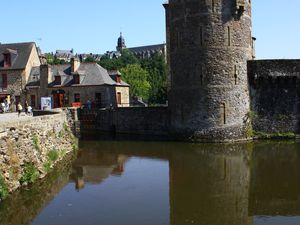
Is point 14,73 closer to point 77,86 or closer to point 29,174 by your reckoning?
point 77,86

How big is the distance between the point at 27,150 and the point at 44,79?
74.4 ft

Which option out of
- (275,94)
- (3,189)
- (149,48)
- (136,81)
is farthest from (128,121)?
(149,48)

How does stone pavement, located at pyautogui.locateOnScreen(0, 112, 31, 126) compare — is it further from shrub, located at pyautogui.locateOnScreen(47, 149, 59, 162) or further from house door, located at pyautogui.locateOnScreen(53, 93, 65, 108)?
house door, located at pyautogui.locateOnScreen(53, 93, 65, 108)

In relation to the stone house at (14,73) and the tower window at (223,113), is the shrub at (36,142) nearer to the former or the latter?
the tower window at (223,113)

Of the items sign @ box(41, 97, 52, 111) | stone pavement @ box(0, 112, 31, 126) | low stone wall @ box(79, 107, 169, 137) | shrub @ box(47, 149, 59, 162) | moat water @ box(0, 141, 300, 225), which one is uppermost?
sign @ box(41, 97, 52, 111)

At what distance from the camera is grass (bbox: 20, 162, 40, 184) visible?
44.5ft

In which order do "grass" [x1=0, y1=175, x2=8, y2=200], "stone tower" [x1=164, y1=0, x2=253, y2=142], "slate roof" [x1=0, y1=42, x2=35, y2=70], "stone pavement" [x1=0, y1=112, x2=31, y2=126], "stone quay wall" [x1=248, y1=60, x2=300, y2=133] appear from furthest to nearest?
"slate roof" [x1=0, y1=42, x2=35, y2=70]
"stone quay wall" [x1=248, y1=60, x2=300, y2=133]
"stone tower" [x1=164, y1=0, x2=253, y2=142]
"stone pavement" [x1=0, y1=112, x2=31, y2=126]
"grass" [x1=0, y1=175, x2=8, y2=200]

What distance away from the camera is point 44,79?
36.3 m

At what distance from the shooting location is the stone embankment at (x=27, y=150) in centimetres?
1272

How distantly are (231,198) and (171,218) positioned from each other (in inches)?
102

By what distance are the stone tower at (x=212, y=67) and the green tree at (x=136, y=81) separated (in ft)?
119

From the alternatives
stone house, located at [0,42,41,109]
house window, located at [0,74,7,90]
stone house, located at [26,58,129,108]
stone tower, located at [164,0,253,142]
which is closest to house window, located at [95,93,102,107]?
stone house, located at [26,58,129,108]

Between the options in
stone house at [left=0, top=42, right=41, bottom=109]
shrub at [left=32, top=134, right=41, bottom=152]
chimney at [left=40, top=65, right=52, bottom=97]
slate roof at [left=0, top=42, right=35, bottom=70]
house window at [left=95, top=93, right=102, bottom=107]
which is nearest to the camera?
shrub at [left=32, top=134, right=41, bottom=152]

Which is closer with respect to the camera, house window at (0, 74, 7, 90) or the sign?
the sign
